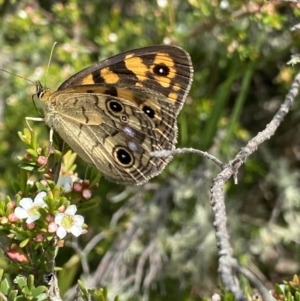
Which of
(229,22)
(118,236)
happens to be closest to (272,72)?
(229,22)

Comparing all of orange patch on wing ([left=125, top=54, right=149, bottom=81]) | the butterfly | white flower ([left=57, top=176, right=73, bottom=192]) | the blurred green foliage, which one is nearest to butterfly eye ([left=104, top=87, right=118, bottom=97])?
the butterfly

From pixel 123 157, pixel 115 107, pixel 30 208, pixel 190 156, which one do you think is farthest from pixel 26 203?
pixel 190 156

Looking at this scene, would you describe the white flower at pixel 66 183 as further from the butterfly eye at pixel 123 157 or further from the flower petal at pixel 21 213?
the butterfly eye at pixel 123 157

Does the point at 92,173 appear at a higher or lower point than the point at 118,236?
higher

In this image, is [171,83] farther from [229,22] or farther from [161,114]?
[229,22]

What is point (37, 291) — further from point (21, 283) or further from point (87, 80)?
point (87, 80)

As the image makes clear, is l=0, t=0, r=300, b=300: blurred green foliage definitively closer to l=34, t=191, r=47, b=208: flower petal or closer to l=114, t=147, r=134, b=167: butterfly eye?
l=114, t=147, r=134, b=167: butterfly eye

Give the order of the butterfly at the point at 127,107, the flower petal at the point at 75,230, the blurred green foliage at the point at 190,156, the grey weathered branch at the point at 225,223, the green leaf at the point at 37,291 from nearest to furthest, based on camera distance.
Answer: the grey weathered branch at the point at 225,223, the green leaf at the point at 37,291, the flower petal at the point at 75,230, the butterfly at the point at 127,107, the blurred green foliage at the point at 190,156

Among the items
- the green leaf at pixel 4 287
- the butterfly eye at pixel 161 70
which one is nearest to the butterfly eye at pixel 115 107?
the butterfly eye at pixel 161 70
